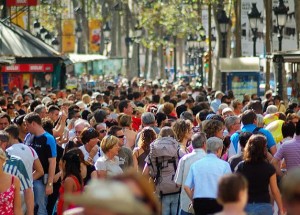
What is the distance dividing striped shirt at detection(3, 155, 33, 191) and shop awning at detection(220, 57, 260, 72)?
92.7ft

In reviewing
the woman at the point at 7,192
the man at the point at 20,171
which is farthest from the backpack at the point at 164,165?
the woman at the point at 7,192

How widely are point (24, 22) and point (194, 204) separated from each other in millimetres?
52928

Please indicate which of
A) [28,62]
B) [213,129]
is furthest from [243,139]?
[28,62]

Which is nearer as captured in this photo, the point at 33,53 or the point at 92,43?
the point at 33,53

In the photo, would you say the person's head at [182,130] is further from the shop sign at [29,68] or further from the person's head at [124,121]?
the shop sign at [29,68]

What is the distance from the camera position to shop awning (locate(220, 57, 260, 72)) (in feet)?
128

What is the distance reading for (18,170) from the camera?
430 inches

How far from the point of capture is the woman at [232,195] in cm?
576

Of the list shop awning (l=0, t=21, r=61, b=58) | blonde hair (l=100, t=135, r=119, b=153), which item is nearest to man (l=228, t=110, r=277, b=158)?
blonde hair (l=100, t=135, r=119, b=153)

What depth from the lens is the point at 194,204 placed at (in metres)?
10.5

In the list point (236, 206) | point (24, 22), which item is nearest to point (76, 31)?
point (24, 22)

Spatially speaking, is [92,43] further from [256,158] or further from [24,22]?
[256,158]

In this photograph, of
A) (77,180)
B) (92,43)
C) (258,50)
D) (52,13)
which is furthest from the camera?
(92,43)

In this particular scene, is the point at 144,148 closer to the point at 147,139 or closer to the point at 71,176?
the point at 147,139
